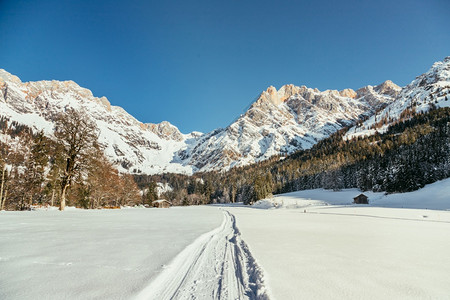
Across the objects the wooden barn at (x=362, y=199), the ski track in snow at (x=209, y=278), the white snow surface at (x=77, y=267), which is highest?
the white snow surface at (x=77, y=267)

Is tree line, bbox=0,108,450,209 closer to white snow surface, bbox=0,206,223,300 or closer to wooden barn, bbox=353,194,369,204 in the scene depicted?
wooden barn, bbox=353,194,369,204

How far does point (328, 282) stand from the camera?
413cm

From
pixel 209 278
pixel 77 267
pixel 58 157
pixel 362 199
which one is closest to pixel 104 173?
pixel 58 157

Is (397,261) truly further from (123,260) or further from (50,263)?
(50,263)

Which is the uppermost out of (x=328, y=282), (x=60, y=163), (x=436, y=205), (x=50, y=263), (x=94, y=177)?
(x=60, y=163)

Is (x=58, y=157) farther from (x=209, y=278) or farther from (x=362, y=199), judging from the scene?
(x=362, y=199)

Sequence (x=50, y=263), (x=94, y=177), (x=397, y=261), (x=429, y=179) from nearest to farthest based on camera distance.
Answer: (x=50, y=263), (x=397, y=261), (x=94, y=177), (x=429, y=179)

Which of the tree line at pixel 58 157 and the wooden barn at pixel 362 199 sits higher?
the tree line at pixel 58 157

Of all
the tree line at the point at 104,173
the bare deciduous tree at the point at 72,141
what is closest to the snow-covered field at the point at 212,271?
the bare deciduous tree at the point at 72,141

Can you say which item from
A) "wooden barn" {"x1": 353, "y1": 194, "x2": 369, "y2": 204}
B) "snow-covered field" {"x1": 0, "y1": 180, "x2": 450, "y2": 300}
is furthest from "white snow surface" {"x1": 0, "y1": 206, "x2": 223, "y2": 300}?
"wooden barn" {"x1": 353, "y1": 194, "x2": 369, "y2": 204}

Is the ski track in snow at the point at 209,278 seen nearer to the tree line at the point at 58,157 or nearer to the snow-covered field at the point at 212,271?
the snow-covered field at the point at 212,271

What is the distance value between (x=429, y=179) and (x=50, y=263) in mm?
86991

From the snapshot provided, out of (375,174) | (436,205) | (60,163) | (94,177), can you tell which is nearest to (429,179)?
(375,174)

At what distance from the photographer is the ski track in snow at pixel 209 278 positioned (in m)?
3.74
